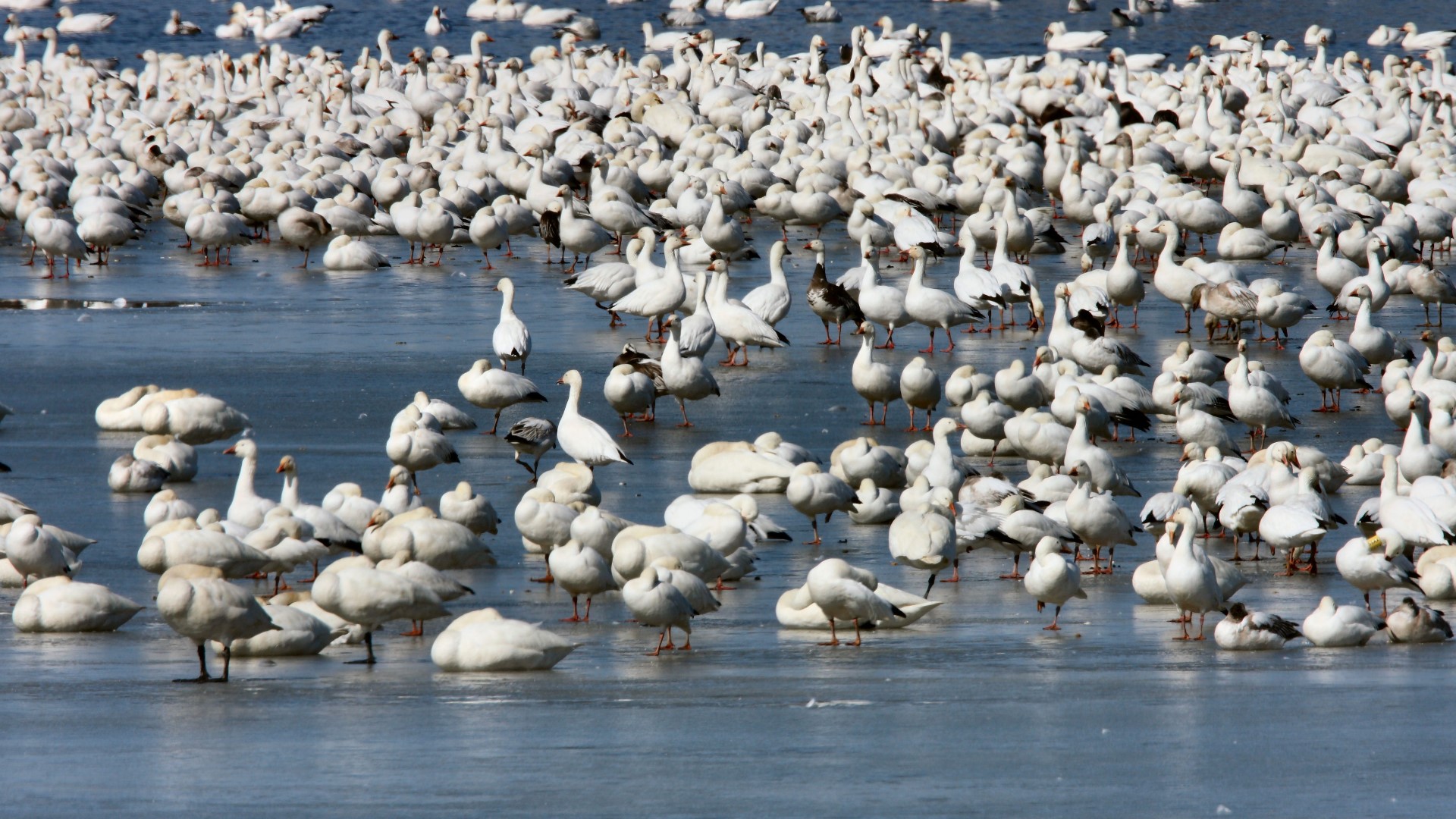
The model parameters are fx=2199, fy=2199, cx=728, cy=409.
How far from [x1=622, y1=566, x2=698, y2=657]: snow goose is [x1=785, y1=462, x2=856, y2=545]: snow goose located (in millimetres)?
2599

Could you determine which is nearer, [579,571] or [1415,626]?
[1415,626]

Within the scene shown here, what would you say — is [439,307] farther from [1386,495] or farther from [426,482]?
[1386,495]

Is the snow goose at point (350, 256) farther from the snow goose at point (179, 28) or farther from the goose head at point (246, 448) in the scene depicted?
the snow goose at point (179, 28)

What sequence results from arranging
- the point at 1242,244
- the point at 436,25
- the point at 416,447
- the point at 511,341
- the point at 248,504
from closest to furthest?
the point at 248,504
the point at 416,447
the point at 511,341
the point at 1242,244
the point at 436,25

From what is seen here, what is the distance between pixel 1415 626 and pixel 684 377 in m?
7.26

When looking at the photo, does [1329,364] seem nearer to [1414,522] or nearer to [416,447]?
[1414,522]

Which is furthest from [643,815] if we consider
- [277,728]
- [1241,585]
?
[1241,585]

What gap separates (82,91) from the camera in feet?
133

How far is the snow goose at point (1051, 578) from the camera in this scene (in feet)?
34.4

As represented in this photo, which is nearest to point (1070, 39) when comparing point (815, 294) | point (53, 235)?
point (53, 235)

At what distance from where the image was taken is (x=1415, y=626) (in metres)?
10.1

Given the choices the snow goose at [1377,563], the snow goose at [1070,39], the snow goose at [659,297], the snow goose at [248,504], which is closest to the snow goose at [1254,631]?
the snow goose at [1377,563]

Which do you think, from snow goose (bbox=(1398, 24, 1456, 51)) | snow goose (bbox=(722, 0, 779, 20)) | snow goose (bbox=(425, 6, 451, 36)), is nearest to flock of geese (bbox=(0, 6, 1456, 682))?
snow goose (bbox=(1398, 24, 1456, 51))

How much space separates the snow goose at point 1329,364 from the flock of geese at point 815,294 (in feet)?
0.12
